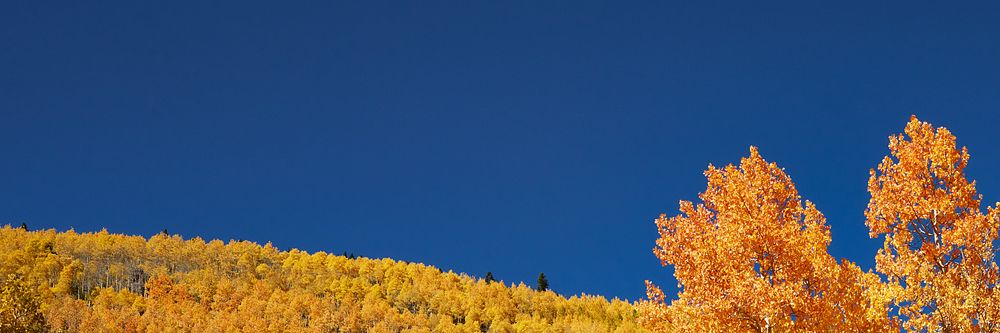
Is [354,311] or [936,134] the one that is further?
[354,311]

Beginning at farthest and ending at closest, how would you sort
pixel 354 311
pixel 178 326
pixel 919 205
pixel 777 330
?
pixel 354 311 < pixel 178 326 < pixel 919 205 < pixel 777 330

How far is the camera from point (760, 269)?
829 inches

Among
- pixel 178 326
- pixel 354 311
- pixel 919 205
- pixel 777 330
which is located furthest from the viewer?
pixel 354 311

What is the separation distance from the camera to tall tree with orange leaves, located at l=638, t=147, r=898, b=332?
19.8 m

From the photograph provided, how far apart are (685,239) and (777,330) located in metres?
3.50

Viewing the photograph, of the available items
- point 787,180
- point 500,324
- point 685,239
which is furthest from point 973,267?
point 500,324

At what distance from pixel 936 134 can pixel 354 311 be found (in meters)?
179

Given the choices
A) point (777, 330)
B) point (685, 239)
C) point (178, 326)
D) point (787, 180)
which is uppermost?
point (178, 326)

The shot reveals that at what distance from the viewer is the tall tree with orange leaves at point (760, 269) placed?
19.8 m

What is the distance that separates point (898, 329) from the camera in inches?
792

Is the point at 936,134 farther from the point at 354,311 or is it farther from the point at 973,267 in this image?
the point at 354,311

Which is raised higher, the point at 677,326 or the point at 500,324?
the point at 500,324

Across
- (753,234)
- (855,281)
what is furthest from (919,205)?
(753,234)

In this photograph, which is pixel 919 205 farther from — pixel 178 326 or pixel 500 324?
pixel 500 324
